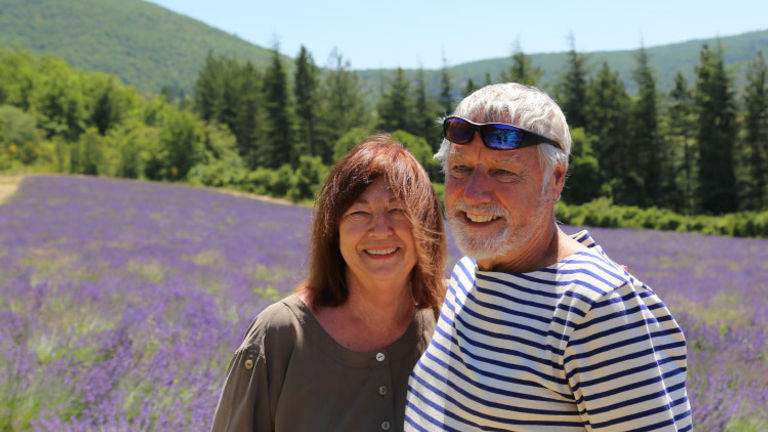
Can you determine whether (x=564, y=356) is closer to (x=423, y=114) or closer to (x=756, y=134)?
(x=756, y=134)

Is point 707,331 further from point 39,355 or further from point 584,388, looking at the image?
point 39,355

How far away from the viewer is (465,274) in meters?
1.92

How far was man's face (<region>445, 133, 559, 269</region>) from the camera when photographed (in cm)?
160

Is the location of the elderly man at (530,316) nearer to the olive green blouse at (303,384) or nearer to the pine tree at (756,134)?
the olive green blouse at (303,384)

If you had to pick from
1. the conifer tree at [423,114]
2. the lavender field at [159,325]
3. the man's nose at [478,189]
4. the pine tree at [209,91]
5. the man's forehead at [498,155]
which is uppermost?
the pine tree at [209,91]

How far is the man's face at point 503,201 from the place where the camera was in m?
1.60

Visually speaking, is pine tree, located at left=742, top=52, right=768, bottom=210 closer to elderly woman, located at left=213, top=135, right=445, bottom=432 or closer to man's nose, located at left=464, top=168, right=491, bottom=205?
elderly woman, located at left=213, top=135, right=445, bottom=432

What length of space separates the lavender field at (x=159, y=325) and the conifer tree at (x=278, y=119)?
4761 centimetres

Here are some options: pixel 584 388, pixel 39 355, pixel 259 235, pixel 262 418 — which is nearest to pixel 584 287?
pixel 584 388

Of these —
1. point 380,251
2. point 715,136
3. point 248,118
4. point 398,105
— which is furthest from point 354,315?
point 248,118

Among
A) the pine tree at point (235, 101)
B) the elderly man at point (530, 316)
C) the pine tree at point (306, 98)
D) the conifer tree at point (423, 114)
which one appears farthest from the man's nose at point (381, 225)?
the pine tree at point (235, 101)

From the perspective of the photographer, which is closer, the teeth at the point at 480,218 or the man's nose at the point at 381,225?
the teeth at the point at 480,218

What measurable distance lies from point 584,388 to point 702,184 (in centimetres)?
4822

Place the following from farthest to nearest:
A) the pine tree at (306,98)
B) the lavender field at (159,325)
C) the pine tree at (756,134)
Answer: the pine tree at (306,98) < the pine tree at (756,134) < the lavender field at (159,325)
